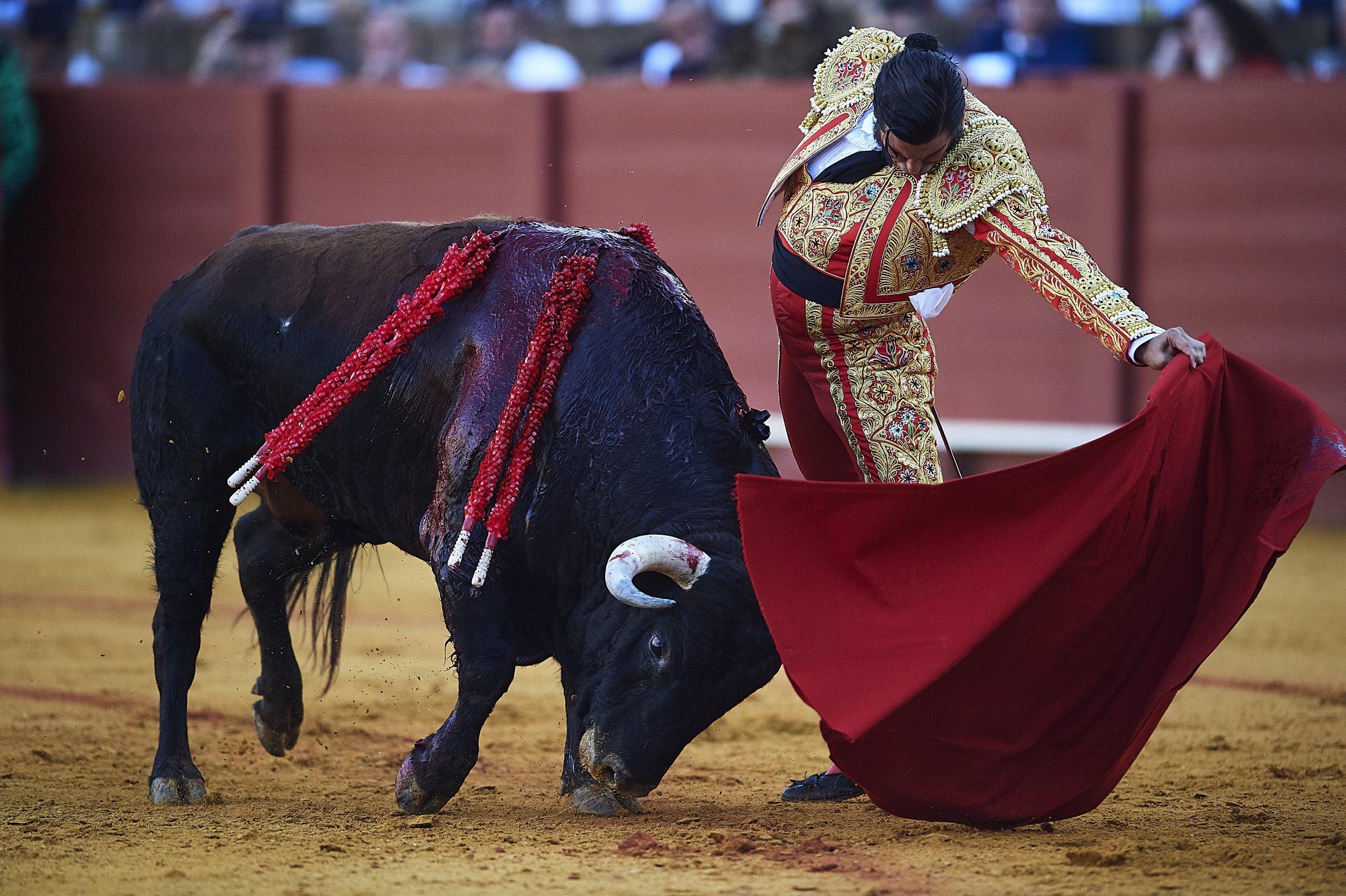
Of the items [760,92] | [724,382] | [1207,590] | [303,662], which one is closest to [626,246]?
[724,382]

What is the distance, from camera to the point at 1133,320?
2410mm

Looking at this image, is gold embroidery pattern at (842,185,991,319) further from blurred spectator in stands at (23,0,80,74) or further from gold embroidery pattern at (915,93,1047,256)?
blurred spectator in stands at (23,0,80,74)

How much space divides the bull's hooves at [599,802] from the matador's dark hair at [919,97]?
4.17 feet

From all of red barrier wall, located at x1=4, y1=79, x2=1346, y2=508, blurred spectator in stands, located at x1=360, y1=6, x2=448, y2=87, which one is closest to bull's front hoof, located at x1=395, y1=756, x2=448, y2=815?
red barrier wall, located at x1=4, y1=79, x2=1346, y2=508

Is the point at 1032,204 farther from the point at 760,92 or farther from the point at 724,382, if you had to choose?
the point at 760,92

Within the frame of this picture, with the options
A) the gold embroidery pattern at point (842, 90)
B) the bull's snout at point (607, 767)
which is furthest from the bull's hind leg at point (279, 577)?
the gold embroidery pattern at point (842, 90)

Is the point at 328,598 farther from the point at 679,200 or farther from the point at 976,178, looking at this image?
the point at 679,200

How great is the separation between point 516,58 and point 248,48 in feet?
5.01

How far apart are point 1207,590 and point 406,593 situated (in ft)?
12.1

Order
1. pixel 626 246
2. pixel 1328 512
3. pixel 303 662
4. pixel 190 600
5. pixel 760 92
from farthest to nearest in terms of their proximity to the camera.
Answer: pixel 760 92 → pixel 1328 512 → pixel 303 662 → pixel 190 600 → pixel 626 246

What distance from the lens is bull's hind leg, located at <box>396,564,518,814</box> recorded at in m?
2.66

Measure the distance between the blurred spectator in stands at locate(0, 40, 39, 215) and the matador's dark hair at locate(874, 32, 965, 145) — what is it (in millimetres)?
6524

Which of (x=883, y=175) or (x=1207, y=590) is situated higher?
(x=883, y=175)

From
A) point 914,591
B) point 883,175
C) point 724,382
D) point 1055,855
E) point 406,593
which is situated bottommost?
point 406,593
